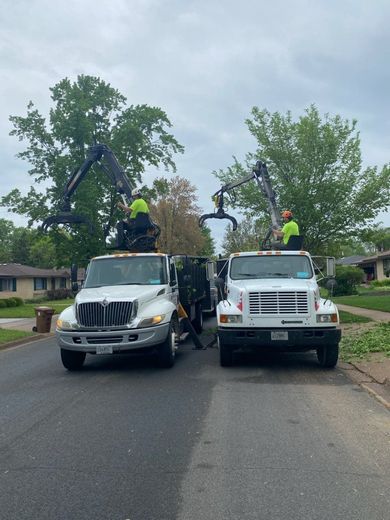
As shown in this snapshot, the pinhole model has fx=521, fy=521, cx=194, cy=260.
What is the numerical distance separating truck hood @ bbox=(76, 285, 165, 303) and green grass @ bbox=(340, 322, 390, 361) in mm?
4062

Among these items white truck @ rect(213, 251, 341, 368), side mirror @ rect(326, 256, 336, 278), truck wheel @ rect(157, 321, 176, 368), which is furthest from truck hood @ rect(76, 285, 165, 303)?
side mirror @ rect(326, 256, 336, 278)

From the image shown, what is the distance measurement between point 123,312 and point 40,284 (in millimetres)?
44748

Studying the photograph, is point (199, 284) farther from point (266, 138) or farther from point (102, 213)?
point (102, 213)

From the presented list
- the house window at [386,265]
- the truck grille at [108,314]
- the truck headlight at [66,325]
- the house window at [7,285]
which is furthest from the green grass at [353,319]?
the house window at [7,285]

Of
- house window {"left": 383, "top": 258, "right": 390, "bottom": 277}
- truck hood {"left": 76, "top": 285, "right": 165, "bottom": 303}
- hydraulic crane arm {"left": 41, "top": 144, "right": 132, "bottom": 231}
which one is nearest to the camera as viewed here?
truck hood {"left": 76, "top": 285, "right": 165, "bottom": 303}

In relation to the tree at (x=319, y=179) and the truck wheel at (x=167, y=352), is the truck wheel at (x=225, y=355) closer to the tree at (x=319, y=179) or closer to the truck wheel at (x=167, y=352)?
the truck wheel at (x=167, y=352)

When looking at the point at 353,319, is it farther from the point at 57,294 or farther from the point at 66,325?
the point at 57,294

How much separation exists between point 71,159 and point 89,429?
68.9 ft

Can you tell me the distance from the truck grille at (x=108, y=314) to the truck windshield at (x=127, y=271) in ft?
4.41

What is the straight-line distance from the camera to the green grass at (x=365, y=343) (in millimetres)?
10656

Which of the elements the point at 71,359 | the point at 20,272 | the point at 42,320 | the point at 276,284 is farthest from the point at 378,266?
the point at 71,359

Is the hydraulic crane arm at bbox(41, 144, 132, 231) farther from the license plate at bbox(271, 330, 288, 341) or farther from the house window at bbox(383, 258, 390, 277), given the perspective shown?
the house window at bbox(383, 258, 390, 277)

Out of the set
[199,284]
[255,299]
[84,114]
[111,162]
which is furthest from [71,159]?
[255,299]

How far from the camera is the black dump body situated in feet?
40.2
